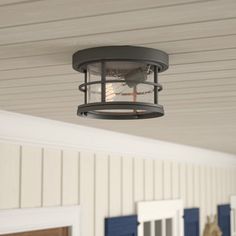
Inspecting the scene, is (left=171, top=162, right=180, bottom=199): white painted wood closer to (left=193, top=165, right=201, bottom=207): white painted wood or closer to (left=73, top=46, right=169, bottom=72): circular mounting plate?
(left=193, top=165, right=201, bottom=207): white painted wood

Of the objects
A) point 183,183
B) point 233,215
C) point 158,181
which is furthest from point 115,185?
point 233,215

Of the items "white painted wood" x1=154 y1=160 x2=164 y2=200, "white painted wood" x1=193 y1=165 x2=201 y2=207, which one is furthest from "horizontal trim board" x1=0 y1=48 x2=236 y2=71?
"white painted wood" x1=193 y1=165 x2=201 y2=207

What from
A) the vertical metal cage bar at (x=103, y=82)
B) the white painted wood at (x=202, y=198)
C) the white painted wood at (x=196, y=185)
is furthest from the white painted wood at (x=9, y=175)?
the white painted wood at (x=202, y=198)

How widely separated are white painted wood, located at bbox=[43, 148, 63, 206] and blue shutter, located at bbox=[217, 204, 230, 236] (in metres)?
2.78

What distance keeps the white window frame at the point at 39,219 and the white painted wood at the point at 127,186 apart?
59 centimetres

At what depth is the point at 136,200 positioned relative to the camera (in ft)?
12.6

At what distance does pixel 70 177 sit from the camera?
316 centimetres

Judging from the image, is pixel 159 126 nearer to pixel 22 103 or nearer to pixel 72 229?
pixel 72 229

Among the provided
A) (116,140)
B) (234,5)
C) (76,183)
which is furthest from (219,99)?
(116,140)

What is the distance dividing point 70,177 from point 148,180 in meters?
1.03

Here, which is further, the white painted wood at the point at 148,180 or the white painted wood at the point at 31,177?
the white painted wood at the point at 148,180

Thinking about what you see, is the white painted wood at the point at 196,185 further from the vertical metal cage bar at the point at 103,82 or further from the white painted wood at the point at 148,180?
the vertical metal cage bar at the point at 103,82

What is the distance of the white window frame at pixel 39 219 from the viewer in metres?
2.60

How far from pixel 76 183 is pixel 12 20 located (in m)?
2.04
